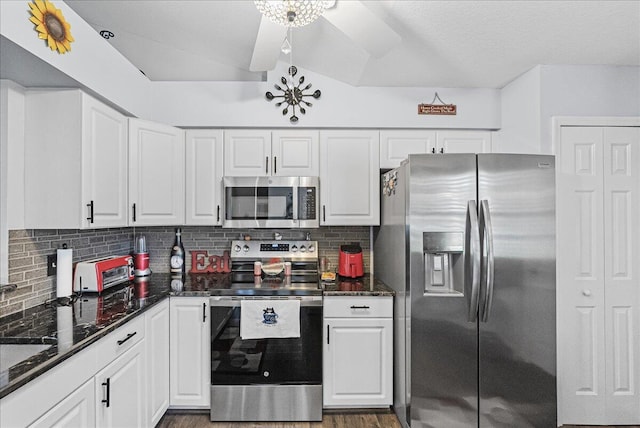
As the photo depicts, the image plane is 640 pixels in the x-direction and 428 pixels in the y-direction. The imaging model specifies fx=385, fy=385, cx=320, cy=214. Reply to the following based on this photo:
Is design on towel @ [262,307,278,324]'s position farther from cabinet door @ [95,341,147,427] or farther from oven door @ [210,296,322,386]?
cabinet door @ [95,341,147,427]

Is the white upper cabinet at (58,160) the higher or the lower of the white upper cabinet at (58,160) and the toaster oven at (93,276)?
the higher

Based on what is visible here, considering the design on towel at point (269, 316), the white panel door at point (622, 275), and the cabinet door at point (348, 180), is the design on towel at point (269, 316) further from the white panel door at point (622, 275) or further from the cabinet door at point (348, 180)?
the white panel door at point (622, 275)

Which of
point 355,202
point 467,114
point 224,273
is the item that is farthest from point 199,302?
point 467,114

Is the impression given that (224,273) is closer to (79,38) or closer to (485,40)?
(79,38)

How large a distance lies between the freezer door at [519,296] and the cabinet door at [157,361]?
194 cm

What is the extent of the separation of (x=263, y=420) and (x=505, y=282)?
1.81m

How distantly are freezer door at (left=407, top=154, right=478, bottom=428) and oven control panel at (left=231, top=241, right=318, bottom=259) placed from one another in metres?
1.14

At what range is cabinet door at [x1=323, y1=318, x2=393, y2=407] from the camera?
8.63 feet

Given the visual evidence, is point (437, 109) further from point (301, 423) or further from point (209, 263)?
point (301, 423)

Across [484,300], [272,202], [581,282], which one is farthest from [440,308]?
[272,202]

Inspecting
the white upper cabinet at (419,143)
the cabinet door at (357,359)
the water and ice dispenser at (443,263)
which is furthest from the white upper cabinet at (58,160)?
the white upper cabinet at (419,143)

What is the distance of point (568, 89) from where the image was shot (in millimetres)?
2551

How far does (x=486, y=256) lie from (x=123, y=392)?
2.04 metres

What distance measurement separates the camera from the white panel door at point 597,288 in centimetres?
252
